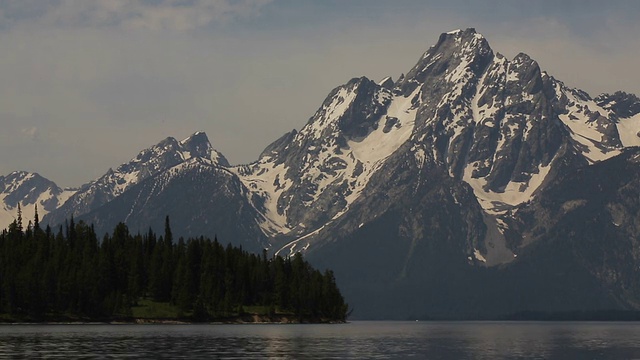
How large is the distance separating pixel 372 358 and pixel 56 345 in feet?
173

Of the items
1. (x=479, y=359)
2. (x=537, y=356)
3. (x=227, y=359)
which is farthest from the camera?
(x=537, y=356)

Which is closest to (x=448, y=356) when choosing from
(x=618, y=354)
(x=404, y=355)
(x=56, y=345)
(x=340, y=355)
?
(x=404, y=355)

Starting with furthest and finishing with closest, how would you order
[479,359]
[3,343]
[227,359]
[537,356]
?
[3,343], [537,356], [479,359], [227,359]

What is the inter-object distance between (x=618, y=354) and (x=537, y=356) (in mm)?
16232

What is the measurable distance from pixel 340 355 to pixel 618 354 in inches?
1851

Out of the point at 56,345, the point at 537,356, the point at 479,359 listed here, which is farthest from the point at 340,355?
the point at 56,345

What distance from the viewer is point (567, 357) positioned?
181 meters

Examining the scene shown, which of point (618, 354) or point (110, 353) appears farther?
point (618, 354)

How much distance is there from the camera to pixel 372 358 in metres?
168

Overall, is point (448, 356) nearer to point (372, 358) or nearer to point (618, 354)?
point (372, 358)

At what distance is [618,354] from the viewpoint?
190m

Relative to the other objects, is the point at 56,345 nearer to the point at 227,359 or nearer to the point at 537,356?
the point at 227,359

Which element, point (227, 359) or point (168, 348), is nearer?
point (227, 359)

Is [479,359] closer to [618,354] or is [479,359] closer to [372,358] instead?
[372,358]
